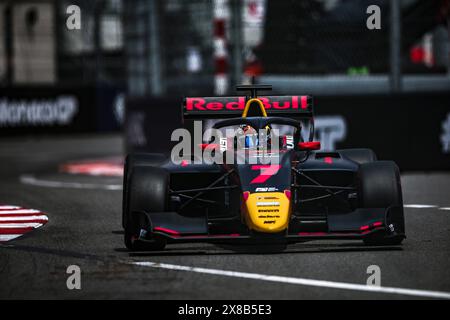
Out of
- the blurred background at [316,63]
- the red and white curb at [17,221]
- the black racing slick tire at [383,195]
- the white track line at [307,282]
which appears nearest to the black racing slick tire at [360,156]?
the black racing slick tire at [383,195]

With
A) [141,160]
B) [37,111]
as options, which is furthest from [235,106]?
[37,111]

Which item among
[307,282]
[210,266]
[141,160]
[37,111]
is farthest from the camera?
[37,111]

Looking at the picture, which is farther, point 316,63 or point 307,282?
point 316,63

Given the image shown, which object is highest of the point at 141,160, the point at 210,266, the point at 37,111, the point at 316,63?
the point at 316,63

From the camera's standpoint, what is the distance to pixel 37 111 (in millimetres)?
30297

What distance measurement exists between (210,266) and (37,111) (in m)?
23.2

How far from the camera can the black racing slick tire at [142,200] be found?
28.1 feet

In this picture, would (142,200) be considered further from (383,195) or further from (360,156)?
(360,156)

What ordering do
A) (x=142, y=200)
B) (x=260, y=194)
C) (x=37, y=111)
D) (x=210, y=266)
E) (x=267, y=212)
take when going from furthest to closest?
(x=37, y=111) → (x=142, y=200) → (x=260, y=194) → (x=267, y=212) → (x=210, y=266)

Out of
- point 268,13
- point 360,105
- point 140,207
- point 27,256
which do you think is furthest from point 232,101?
point 268,13

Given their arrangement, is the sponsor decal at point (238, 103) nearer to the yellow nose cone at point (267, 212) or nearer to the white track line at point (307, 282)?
the yellow nose cone at point (267, 212)

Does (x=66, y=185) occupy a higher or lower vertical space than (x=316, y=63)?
lower
